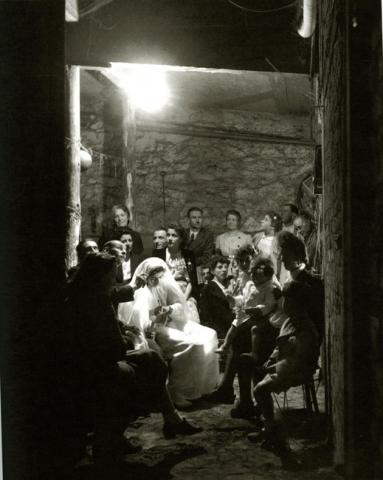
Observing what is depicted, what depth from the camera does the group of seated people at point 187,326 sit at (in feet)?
12.0

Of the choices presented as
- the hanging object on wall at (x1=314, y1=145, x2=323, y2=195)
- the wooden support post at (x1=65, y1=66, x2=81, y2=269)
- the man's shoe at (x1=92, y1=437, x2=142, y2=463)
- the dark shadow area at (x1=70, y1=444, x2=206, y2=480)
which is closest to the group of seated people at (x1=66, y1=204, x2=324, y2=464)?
the man's shoe at (x1=92, y1=437, x2=142, y2=463)

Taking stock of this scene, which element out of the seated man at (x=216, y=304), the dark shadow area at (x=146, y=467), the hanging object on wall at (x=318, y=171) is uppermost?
the hanging object on wall at (x=318, y=171)

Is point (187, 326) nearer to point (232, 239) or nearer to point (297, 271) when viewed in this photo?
point (297, 271)

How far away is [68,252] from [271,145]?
5542 mm

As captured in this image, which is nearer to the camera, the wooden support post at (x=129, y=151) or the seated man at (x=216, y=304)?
the seated man at (x=216, y=304)

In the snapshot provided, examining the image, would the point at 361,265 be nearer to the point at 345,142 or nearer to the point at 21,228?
the point at 345,142

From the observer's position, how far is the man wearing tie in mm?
7562

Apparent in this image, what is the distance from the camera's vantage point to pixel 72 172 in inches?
253

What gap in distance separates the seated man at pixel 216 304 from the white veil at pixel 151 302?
660mm

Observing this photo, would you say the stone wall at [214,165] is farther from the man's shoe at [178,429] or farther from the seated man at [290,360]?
the seated man at [290,360]

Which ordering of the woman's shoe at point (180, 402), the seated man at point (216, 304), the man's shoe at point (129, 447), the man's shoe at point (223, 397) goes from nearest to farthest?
1. the man's shoe at point (129, 447)
2. the woman's shoe at point (180, 402)
3. the man's shoe at point (223, 397)
4. the seated man at point (216, 304)

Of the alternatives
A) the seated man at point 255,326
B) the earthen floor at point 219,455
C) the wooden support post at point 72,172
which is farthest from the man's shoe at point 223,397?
the wooden support post at point 72,172

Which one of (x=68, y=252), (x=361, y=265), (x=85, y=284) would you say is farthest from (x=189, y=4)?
(x=361, y=265)

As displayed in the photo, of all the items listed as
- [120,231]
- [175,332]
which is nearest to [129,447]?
[175,332]
